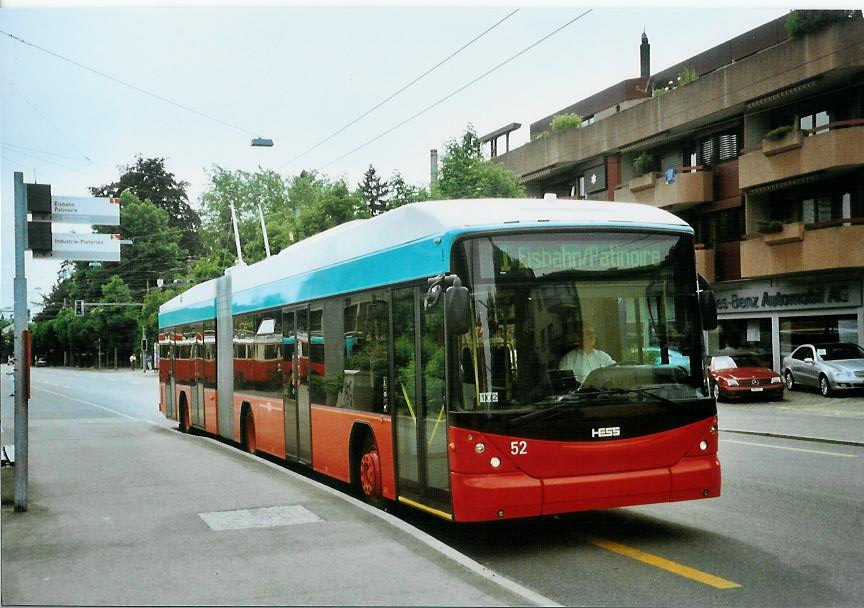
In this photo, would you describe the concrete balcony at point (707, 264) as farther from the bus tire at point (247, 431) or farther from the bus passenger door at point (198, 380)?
the bus tire at point (247, 431)

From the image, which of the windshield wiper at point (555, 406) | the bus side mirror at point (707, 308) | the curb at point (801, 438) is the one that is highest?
the bus side mirror at point (707, 308)

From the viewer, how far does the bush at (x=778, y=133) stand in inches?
1199

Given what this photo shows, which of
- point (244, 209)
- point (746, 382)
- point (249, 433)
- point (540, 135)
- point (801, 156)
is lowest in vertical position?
point (746, 382)

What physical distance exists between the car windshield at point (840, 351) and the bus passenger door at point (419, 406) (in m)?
22.0

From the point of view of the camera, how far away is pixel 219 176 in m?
16.9

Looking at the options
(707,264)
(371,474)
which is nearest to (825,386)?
(707,264)

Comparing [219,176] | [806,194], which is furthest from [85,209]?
[806,194]

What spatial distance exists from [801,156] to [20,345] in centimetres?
2622

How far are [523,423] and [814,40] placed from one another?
24.8 m

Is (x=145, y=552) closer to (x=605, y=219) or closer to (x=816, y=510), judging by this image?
(x=605, y=219)

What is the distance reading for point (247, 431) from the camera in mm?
15234

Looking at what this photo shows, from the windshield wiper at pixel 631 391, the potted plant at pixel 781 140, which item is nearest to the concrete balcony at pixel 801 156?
the potted plant at pixel 781 140

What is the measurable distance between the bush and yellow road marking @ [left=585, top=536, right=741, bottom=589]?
2508cm

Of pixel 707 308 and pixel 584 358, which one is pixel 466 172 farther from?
pixel 584 358
